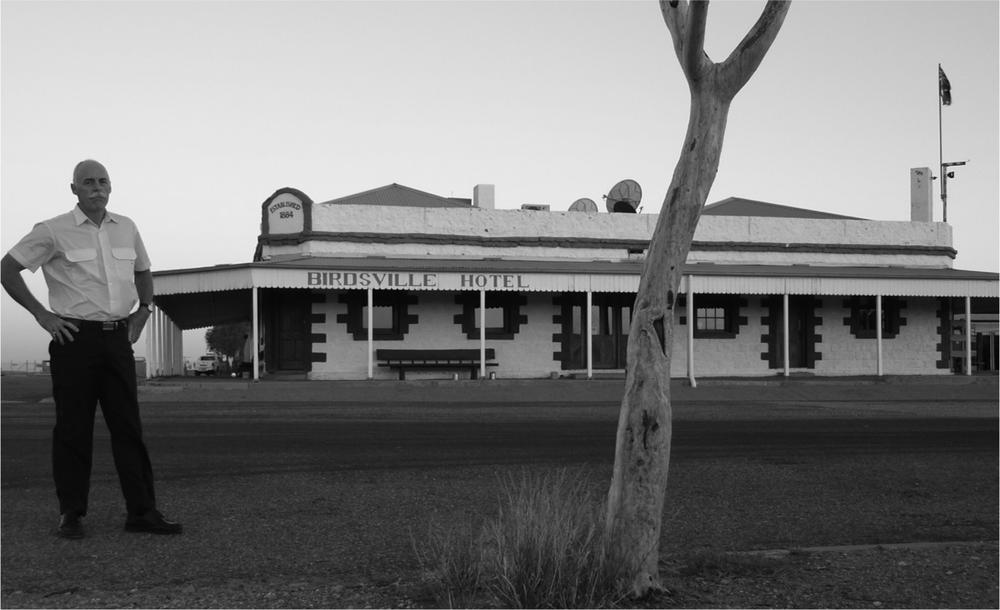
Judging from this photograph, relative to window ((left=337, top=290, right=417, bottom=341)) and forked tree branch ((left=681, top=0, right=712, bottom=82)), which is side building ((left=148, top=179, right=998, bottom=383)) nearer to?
window ((left=337, top=290, right=417, bottom=341))

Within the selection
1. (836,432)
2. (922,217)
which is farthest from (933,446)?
(922,217)

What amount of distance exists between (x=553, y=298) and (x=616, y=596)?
21.2 metres

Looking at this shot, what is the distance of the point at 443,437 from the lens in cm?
1128

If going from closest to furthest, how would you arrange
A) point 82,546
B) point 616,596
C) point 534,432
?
1. point 616,596
2. point 82,546
3. point 534,432

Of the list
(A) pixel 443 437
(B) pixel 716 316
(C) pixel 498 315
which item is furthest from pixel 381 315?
(A) pixel 443 437

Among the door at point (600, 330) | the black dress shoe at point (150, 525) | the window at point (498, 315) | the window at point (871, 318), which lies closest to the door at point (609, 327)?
the door at point (600, 330)

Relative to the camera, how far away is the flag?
3300 cm

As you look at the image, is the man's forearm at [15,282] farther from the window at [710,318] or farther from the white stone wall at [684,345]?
the window at [710,318]

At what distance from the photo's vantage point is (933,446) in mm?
10758

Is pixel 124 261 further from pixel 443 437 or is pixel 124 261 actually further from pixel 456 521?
pixel 443 437

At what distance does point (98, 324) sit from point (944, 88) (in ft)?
110

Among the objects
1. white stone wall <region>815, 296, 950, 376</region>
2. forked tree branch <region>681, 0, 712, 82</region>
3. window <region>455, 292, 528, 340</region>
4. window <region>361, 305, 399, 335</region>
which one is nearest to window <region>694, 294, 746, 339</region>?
white stone wall <region>815, 296, 950, 376</region>

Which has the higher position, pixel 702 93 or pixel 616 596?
pixel 702 93

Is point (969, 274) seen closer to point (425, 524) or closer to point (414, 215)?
point (414, 215)
